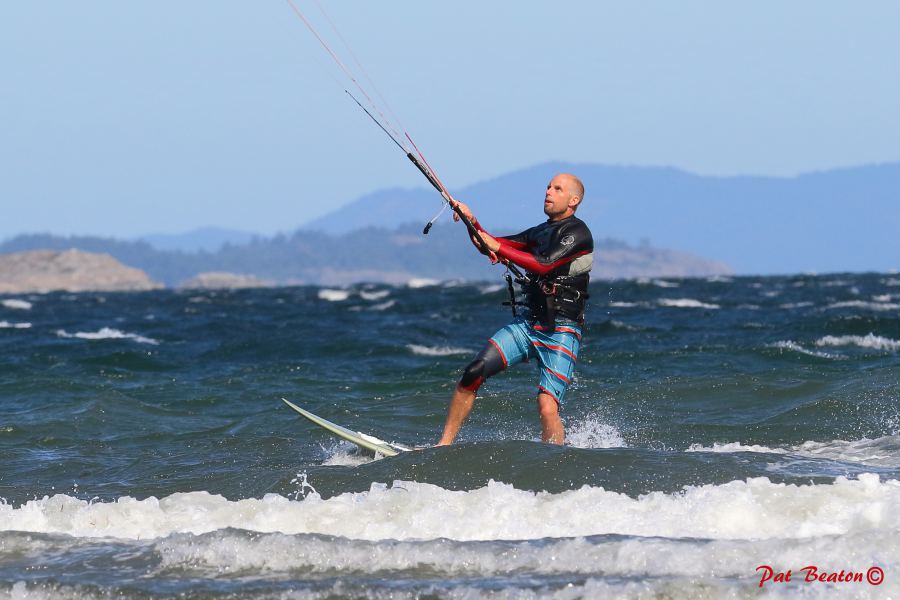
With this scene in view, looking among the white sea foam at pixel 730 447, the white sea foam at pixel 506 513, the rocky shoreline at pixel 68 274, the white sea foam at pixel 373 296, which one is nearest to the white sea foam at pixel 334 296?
the white sea foam at pixel 373 296

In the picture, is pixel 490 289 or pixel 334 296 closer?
pixel 334 296

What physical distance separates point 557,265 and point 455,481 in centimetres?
160

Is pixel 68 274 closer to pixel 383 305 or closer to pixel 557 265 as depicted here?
pixel 383 305

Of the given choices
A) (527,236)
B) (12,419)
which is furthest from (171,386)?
(527,236)

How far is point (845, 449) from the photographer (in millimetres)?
9375

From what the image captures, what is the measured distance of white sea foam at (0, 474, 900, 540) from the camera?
20.8 ft

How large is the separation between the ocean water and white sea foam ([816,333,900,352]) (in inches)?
6.8

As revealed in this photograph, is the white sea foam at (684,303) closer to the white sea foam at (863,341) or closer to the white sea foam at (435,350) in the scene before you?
the white sea foam at (863,341)

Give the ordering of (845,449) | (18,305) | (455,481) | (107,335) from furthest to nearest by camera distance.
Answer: (18,305), (107,335), (845,449), (455,481)

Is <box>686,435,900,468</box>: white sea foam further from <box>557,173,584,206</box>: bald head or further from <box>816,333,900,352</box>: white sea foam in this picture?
<box>816,333,900,352</box>: white sea foam

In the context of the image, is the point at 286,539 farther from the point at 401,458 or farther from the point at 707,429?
the point at 707,429

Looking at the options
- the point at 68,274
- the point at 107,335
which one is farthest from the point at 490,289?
the point at 68,274

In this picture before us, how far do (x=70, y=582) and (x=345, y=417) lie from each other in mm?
6224

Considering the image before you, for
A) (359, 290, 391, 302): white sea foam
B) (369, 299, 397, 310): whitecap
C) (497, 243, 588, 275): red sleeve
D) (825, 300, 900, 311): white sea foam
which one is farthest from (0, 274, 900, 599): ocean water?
(359, 290, 391, 302): white sea foam
